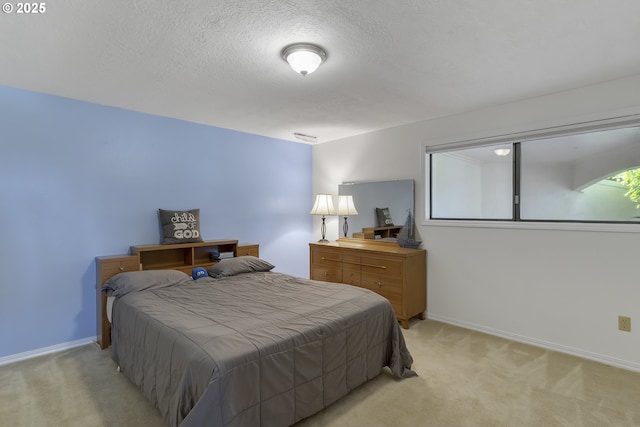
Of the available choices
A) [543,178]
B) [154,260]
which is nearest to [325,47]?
[543,178]

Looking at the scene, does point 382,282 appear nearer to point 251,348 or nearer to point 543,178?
point 543,178

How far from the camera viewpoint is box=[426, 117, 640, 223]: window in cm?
274

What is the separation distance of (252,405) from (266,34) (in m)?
2.09

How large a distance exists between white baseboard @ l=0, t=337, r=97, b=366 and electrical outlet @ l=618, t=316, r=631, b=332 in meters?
4.70

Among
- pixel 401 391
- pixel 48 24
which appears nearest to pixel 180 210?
pixel 48 24

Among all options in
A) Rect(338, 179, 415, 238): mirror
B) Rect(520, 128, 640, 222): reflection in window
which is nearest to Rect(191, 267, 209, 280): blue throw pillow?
Rect(338, 179, 415, 238): mirror

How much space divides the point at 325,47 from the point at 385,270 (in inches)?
94.0

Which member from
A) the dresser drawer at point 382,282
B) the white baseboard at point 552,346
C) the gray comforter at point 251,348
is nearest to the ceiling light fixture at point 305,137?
the dresser drawer at point 382,282

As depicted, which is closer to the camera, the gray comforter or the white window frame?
the gray comforter

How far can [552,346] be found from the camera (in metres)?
2.95

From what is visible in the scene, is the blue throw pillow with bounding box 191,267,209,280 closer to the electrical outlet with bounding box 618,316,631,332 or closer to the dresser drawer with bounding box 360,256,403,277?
the dresser drawer with bounding box 360,256,403,277

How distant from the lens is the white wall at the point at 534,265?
2.64m

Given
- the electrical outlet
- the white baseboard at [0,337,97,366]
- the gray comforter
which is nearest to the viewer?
the gray comforter

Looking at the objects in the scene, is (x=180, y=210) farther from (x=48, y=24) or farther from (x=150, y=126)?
(x=48, y=24)
